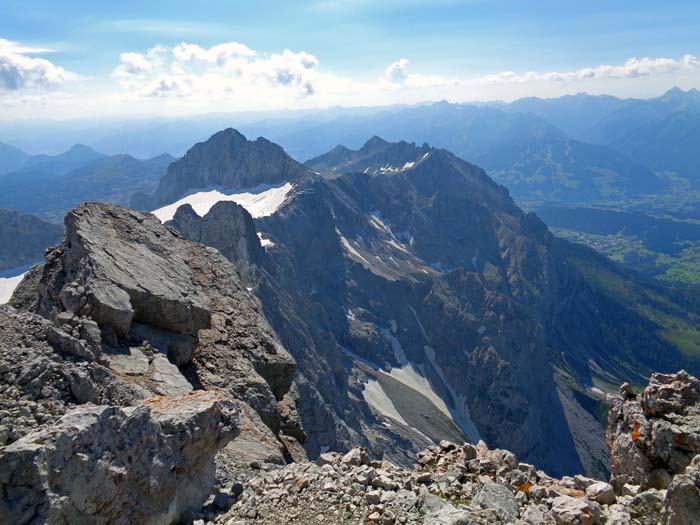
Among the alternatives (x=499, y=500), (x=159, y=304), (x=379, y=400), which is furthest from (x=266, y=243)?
(x=499, y=500)

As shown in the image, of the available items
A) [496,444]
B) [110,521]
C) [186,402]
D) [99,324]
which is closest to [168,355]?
[99,324]

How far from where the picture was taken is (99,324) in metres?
19.0

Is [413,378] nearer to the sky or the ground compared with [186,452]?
nearer to the ground

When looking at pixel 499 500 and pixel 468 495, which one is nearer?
pixel 499 500

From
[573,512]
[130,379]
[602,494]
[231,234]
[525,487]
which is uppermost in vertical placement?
[130,379]

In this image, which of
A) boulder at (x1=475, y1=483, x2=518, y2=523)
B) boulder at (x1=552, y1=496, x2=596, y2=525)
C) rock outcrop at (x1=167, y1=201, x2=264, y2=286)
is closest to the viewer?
boulder at (x1=552, y1=496, x2=596, y2=525)

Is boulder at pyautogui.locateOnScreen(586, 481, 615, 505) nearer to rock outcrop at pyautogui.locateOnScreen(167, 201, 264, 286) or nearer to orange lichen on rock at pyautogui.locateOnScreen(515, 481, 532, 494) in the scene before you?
orange lichen on rock at pyautogui.locateOnScreen(515, 481, 532, 494)

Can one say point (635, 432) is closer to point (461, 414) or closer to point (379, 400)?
point (379, 400)

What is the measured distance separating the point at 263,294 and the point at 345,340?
67917mm

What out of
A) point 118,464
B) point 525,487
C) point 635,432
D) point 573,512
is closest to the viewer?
point 118,464

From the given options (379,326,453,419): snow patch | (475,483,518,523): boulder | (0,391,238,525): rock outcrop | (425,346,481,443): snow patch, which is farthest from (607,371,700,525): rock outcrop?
(425,346,481,443): snow patch

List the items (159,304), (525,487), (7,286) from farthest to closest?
(7,286), (159,304), (525,487)

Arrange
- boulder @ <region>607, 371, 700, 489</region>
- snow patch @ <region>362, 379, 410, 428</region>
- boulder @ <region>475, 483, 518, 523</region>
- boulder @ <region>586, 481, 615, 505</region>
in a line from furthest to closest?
snow patch @ <region>362, 379, 410, 428</region> < boulder @ <region>607, 371, 700, 489</region> < boulder @ <region>586, 481, 615, 505</region> < boulder @ <region>475, 483, 518, 523</region>

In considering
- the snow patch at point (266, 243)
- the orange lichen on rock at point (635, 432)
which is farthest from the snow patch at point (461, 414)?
the orange lichen on rock at point (635, 432)
